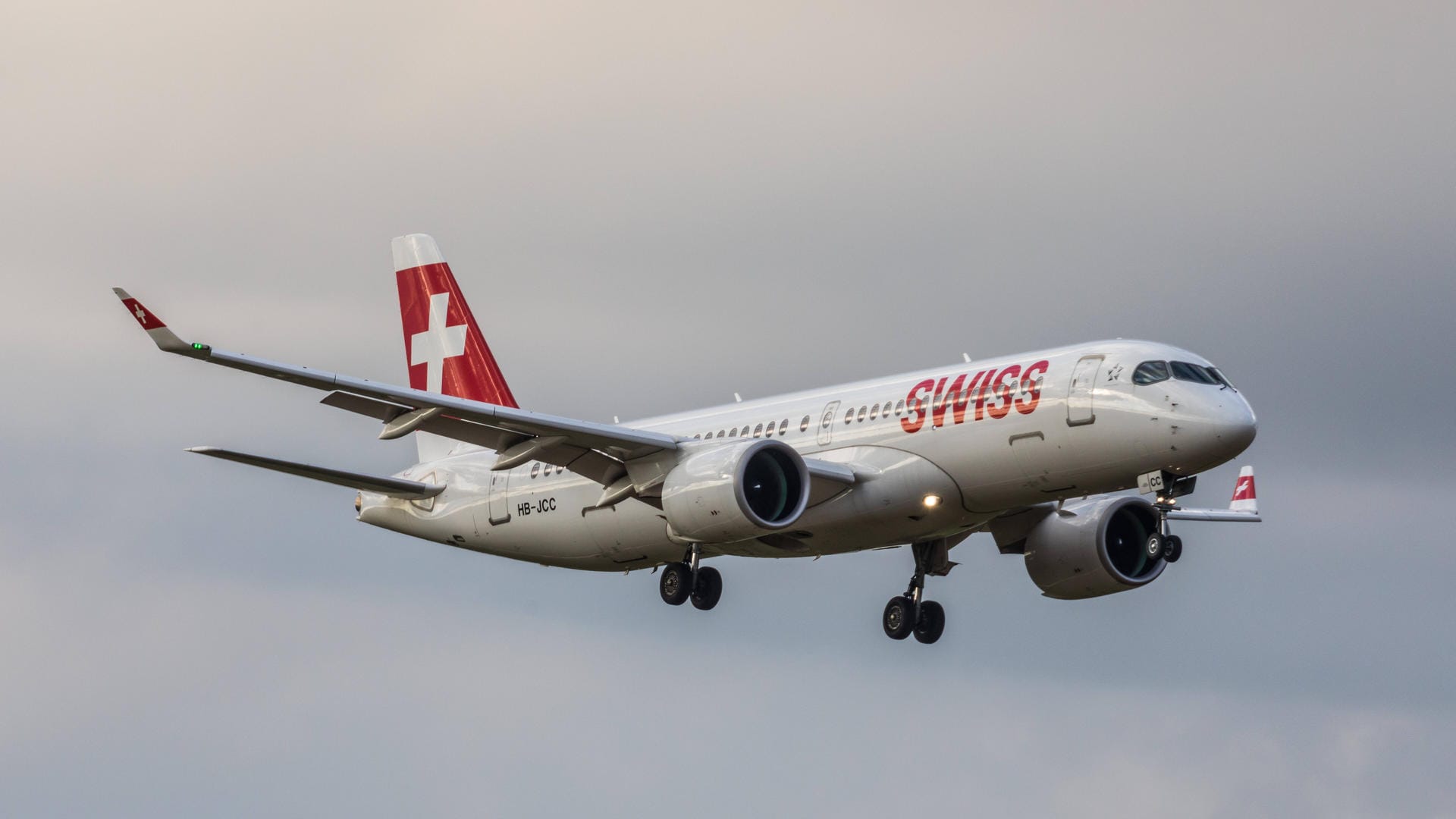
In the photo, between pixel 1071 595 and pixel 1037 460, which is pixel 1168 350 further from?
pixel 1071 595

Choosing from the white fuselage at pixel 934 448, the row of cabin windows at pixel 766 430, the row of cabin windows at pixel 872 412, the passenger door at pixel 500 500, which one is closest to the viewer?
the white fuselage at pixel 934 448

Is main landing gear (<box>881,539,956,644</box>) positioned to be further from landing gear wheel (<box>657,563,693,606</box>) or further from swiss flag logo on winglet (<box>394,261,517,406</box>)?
swiss flag logo on winglet (<box>394,261,517,406</box>)

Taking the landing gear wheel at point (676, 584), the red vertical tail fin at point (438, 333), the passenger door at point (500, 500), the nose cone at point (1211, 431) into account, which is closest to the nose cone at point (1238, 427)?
the nose cone at point (1211, 431)

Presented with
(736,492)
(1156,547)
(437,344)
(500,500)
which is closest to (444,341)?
(437,344)

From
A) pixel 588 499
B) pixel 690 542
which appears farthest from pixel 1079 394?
pixel 588 499

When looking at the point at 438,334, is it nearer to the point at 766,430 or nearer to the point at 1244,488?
the point at 766,430

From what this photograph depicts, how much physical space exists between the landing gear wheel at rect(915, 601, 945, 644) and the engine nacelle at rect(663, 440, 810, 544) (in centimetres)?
758

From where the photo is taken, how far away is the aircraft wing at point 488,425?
47281 mm

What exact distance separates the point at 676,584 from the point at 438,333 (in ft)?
48.6

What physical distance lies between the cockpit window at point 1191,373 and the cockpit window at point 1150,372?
0.23m

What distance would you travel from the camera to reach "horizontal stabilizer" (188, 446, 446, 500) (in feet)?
168

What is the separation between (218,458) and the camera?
50.8 m

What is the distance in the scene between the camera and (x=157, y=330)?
4225 cm

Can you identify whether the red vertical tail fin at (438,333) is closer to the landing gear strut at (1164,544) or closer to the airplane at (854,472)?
the airplane at (854,472)
